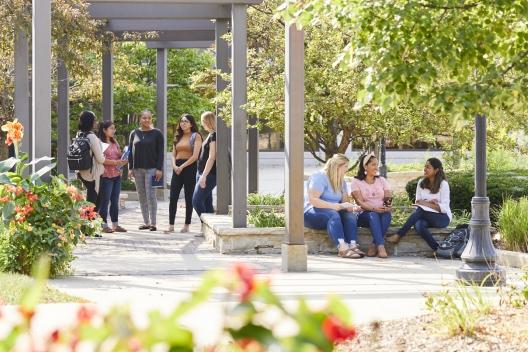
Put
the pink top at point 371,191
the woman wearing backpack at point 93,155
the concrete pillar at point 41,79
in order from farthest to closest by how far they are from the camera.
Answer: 1. the woman wearing backpack at point 93,155
2. the pink top at point 371,191
3. the concrete pillar at point 41,79

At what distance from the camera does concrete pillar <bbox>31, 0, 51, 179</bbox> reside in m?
9.71

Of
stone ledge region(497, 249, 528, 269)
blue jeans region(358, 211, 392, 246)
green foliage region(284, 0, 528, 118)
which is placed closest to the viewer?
green foliage region(284, 0, 528, 118)

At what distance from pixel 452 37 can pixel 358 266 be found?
201 inches

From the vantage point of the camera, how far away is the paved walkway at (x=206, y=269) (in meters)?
7.04

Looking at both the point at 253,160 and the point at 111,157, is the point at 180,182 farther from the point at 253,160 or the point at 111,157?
the point at 253,160

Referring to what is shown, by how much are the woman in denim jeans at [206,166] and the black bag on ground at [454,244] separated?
11.9ft

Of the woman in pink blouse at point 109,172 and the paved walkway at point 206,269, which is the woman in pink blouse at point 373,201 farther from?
the woman in pink blouse at point 109,172

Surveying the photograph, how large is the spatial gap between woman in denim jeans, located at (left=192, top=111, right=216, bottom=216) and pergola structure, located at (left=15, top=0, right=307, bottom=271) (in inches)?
→ 7.3

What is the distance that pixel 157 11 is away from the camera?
1593 cm

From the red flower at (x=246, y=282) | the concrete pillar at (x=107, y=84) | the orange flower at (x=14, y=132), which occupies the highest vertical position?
the concrete pillar at (x=107, y=84)

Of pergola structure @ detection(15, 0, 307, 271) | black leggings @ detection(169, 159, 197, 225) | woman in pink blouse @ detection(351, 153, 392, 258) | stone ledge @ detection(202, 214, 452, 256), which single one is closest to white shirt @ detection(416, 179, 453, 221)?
stone ledge @ detection(202, 214, 452, 256)

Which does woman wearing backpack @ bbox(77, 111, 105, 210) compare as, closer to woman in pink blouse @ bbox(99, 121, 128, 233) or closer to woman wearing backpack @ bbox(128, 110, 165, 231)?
woman in pink blouse @ bbox(99, 121, 128, 233)

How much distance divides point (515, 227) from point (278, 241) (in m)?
2.50

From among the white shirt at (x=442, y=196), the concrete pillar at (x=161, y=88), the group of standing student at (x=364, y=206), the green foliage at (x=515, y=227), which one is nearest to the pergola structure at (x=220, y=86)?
the group of standing student at (x=364, y=206)
